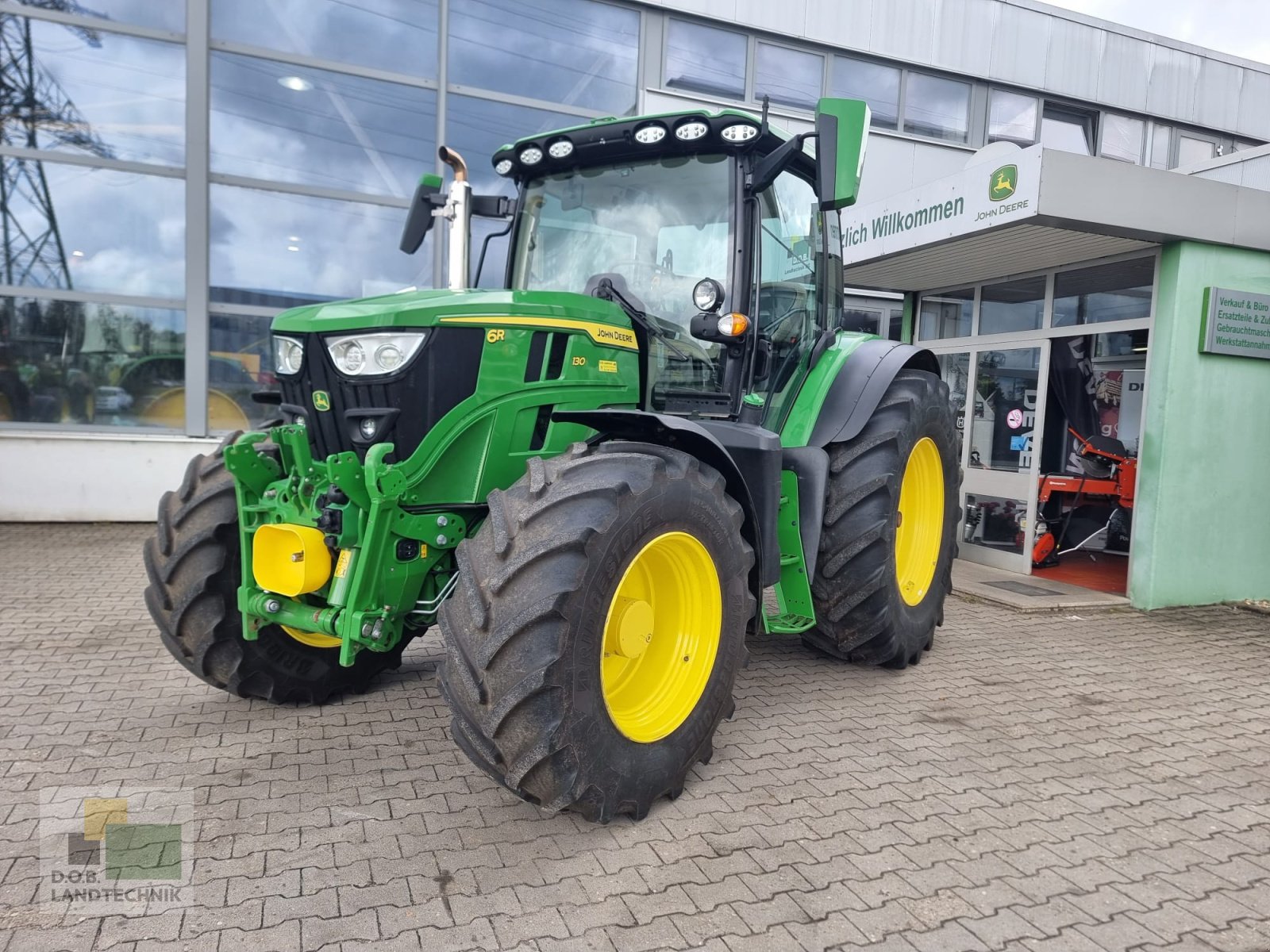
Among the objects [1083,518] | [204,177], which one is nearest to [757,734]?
[1083,518]

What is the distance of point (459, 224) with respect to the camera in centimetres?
354

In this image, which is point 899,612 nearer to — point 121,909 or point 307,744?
point 307,744

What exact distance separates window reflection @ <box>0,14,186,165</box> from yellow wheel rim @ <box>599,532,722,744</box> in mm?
7644

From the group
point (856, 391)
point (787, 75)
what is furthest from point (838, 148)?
point (787, 75)

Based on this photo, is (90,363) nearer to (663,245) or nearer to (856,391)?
(663,245)

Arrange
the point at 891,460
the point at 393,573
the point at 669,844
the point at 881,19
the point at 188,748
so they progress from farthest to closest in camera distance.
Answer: the point at 881,19
the point at 891,460
the point at 188,748
the point at 393,573
the point at 669,844

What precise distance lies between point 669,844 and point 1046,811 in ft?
4.51

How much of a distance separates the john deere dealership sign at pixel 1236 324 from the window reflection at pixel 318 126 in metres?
7.26

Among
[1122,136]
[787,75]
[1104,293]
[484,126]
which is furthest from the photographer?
[1122,136]

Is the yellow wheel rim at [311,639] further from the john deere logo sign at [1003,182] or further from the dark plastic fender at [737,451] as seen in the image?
the john deere logo sign at [1003,182]

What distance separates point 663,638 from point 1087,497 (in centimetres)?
641

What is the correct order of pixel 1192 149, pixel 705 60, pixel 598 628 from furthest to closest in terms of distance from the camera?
pixel 1192 149 → pixel 705 60 → pixel 598 628

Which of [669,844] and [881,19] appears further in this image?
[881,19]

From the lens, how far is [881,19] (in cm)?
1067
